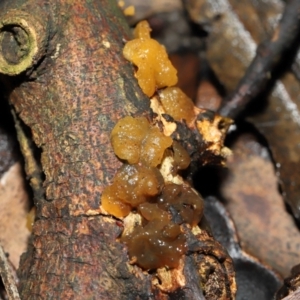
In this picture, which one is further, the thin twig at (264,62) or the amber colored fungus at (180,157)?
the thin twig at (264,62)

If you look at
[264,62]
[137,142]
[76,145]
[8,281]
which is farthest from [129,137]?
[264,62]

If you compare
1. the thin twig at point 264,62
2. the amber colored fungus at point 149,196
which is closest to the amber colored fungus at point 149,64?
the amber colored fungus at point 149,196

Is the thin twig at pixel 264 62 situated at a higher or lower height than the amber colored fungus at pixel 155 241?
lower

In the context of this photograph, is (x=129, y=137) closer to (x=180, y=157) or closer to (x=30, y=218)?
(x=180, y=157)

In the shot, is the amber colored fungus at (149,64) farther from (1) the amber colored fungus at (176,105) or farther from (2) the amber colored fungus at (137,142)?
(2) the amber colored fungus at (137,142)

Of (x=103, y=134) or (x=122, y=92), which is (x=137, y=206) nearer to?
(x=103, y=134)

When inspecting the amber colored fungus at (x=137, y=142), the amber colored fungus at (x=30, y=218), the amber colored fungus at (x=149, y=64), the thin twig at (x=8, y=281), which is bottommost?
the amber colored fungus at (x=30, y=218)

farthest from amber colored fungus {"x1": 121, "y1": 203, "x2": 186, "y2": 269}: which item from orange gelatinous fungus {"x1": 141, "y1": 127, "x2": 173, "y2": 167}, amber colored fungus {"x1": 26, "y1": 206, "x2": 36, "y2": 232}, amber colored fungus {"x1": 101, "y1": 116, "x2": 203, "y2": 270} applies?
amber colored fungus {"x1": 26, "y1": 206, "x2": 36, "y2": 232}

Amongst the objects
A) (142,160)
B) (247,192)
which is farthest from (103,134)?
(247,192)
